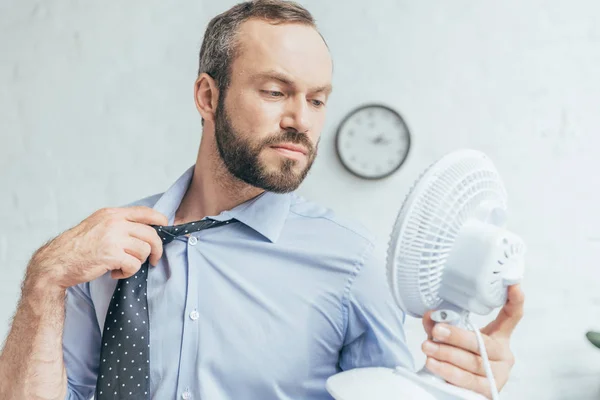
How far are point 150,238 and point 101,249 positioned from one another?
0.27ft

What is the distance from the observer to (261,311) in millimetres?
1083

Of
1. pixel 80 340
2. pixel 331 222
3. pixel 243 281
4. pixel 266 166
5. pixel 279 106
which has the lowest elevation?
pixel 80 340

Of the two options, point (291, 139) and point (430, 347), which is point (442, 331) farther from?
point (291, 139)

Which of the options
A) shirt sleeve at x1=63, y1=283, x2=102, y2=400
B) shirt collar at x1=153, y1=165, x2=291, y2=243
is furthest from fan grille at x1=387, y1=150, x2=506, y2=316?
shirt sleeve at x1=63, y1=283, x2=102, y2=400

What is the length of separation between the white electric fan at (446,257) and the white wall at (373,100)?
6.07 ft

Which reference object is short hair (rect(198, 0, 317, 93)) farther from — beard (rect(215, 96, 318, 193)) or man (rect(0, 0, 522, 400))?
beard (rect(215, 96, 318, 193))

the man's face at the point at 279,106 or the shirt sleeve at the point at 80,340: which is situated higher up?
the man's face at the point at 279,106

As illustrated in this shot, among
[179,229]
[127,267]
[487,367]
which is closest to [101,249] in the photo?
[127,267]

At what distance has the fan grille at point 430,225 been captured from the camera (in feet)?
2.26

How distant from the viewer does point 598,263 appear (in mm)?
2547

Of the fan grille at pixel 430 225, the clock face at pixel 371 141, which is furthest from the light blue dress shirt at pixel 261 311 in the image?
the clock face at pixel 371 141

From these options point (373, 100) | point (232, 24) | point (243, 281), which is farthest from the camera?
point (373, 100)

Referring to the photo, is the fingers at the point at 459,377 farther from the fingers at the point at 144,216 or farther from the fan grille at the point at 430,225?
the fingers at the point at 144,216

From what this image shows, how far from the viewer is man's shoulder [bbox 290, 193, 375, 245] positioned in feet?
3.73
